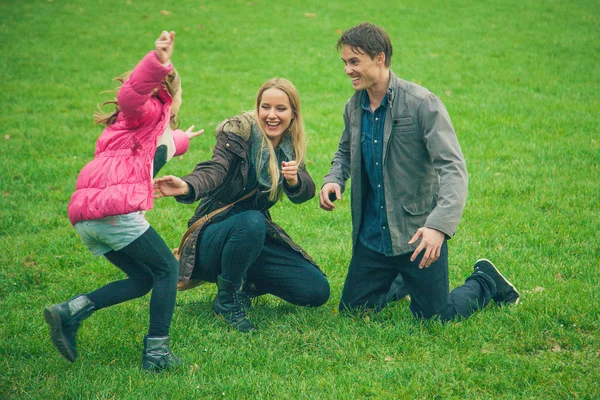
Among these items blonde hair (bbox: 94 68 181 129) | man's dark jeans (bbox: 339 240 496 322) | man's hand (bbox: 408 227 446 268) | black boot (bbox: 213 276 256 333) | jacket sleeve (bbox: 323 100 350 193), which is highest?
blonde hair (bbox: 94 68 181 129)

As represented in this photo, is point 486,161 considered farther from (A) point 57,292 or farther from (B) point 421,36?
(B) point 421,36

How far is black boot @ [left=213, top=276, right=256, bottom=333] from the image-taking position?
4.70 meters

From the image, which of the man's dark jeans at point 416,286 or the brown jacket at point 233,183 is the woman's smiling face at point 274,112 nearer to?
the brown jacket at point 233,183

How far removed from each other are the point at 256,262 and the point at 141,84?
5.86ft

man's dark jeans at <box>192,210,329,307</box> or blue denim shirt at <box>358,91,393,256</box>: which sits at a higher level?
blue denim shirt at <box>358,91,393,256</box>

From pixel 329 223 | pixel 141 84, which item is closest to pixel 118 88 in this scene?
pixel 141 84

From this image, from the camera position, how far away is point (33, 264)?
586cm

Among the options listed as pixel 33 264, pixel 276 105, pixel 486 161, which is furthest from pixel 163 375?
pixel 486 161

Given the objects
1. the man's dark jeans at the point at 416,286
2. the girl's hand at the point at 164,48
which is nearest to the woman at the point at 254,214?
the man's dark jeans at the point at 416,286

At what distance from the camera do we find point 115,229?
382cm

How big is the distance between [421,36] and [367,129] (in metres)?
11.6

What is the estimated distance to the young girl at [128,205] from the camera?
3719mm

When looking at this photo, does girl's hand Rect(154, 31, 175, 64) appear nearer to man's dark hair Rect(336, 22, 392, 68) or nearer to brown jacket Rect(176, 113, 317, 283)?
brown jacket Rect(176, 113, 317, 283)

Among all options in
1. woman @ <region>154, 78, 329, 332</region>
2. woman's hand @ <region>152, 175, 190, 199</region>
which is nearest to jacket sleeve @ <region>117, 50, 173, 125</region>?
woman's hand @ <region>152, 175, 190, 199</region>
